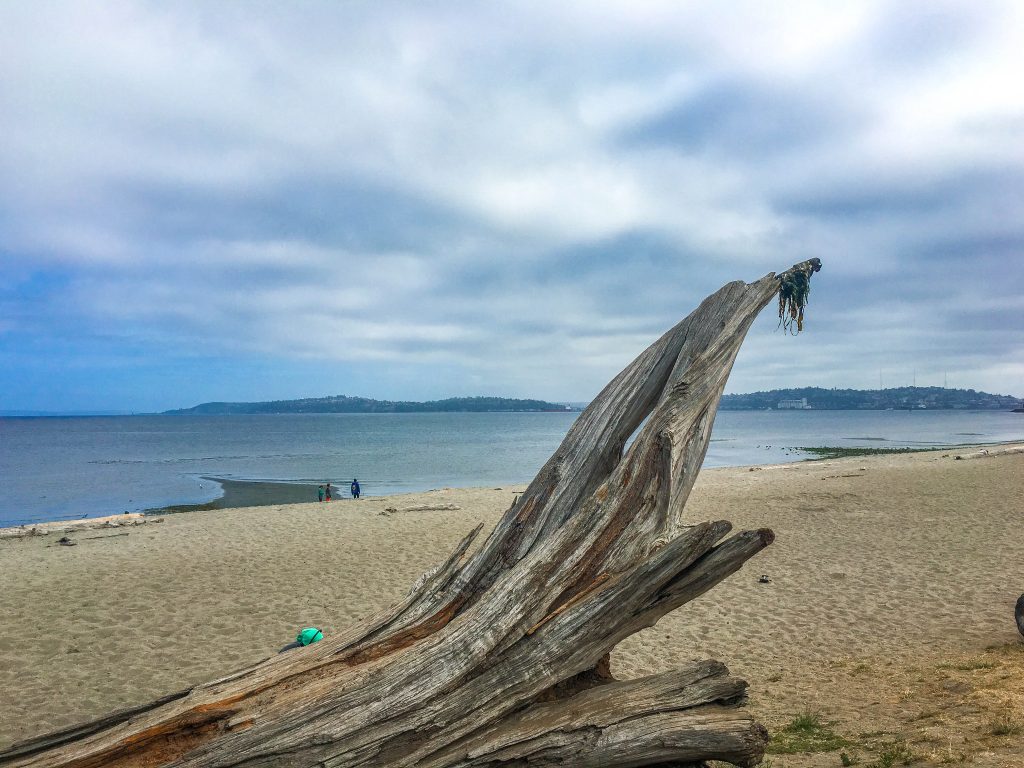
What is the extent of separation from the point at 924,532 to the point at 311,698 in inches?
587

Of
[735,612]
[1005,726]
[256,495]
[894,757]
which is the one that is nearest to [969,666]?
[1005,726]

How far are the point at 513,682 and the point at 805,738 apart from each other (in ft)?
10.3

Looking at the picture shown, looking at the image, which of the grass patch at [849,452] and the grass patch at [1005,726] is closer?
the grass patch at [1005,726]

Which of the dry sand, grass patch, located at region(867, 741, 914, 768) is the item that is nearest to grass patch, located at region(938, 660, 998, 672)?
the dry sand

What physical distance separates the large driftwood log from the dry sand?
6.15 ft

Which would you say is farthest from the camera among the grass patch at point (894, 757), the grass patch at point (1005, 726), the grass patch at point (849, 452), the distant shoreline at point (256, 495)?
the grass patch at point (849, 452)

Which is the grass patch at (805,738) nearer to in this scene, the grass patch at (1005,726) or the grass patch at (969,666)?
the grass patch at (1005,726)

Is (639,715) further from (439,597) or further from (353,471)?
(353,471)

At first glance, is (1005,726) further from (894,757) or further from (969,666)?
(969,666)

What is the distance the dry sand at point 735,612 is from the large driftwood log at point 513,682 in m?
1.87

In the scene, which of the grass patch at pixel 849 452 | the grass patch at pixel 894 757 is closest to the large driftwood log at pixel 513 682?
the grass patch at pixel 894 757

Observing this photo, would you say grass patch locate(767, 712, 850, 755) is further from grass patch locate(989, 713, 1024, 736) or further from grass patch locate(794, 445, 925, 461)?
grass patch locate(794, 445, 925, 461)

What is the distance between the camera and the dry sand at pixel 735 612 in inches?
232

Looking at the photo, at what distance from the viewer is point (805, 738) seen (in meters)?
5.26
